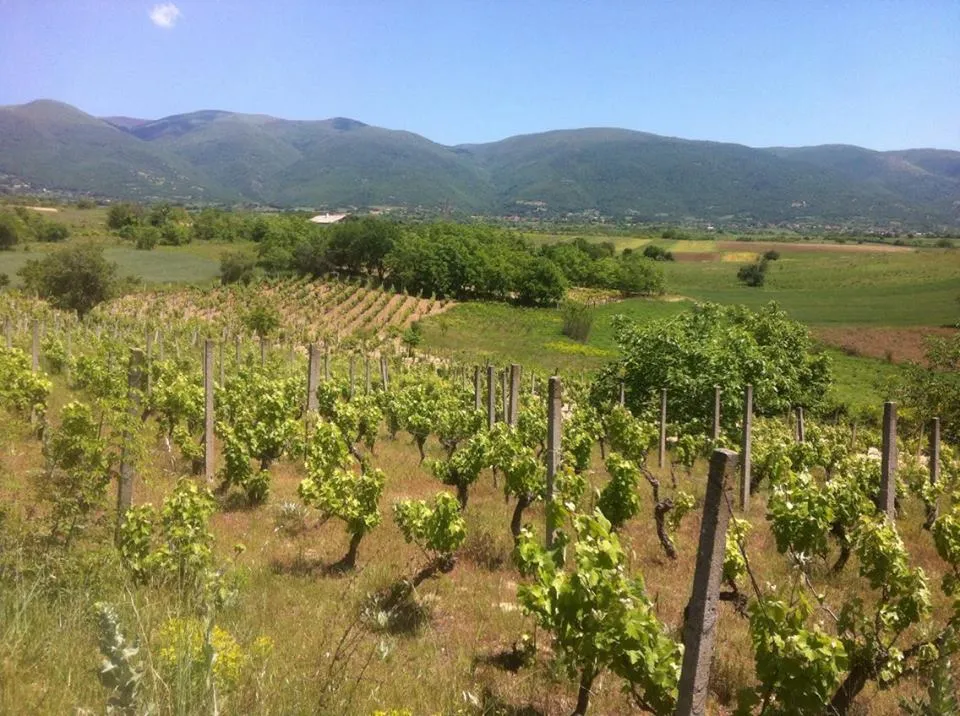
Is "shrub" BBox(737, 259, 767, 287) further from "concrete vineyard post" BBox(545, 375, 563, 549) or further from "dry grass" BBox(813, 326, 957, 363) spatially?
"concrete vineyard post" BBox(545, 375, 563, 549)

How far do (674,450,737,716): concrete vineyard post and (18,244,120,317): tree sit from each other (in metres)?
46.1

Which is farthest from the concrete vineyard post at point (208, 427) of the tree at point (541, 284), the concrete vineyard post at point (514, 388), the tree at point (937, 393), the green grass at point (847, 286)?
the tree at point (541, 284)

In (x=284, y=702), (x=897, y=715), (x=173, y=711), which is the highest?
(x=173, y=711)

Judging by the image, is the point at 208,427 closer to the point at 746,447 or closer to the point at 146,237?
the point at 746,447

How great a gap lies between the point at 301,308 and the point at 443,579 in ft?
158

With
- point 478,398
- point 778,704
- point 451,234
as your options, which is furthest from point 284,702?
point 451,234

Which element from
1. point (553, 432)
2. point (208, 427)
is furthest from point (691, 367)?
point (208, 427)

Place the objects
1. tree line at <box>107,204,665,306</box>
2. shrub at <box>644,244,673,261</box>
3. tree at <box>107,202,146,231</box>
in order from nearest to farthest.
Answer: tree line at <box>107,204,665,306</box> < tree at <box>107,202,146,231</box> < shrub at <box>644,244,673,261</box>

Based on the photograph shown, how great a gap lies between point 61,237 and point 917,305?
3920 inches

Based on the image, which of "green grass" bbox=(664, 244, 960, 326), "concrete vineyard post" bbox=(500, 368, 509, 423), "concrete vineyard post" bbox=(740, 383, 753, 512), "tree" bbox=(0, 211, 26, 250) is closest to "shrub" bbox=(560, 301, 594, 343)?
"green grass" bbox=(664, 244, 960, 326)

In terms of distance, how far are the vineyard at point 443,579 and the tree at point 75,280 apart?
3352 cm

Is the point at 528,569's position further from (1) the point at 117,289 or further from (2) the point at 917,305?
(2) the point at 917,305

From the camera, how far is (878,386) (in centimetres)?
3619

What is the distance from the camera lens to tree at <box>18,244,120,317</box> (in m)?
42.1
